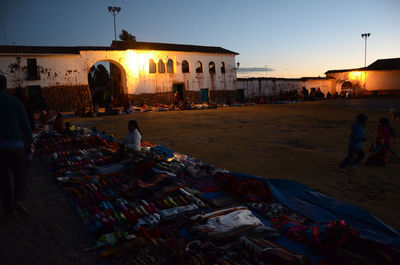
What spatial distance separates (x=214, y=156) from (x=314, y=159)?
2.28 metres

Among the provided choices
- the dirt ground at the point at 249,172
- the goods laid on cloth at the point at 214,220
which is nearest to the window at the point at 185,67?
the dirt ground at the point at 249,172

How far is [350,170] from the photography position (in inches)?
199

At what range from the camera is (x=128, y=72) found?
2417cm

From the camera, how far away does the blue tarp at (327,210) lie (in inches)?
111

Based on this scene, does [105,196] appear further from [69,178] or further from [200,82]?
[200,82]

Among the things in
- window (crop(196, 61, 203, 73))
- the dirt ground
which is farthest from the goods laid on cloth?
window (crop(196, 61, 203, 73))

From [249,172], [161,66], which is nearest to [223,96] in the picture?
[161,66]

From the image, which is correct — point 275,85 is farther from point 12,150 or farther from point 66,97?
point 12,150

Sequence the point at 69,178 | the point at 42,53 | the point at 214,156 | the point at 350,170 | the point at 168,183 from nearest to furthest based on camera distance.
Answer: the point at 168,183, the point at 69,178, the point at 350,170, the point at 214,156, the point at 42,53

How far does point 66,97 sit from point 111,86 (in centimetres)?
718

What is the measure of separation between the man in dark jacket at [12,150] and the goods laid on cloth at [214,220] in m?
0.76

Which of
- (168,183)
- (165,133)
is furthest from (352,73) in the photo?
Answer: (168,183)

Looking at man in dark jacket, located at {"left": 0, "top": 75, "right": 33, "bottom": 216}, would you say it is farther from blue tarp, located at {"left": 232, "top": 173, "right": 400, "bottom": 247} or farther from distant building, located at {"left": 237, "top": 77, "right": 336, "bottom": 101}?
distant building, located at {"left": 237, "top": 77, "right": 336, "bottom": 101}

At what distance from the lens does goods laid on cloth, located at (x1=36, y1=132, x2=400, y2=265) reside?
241 centimetres
